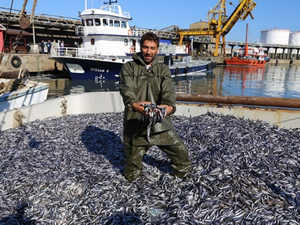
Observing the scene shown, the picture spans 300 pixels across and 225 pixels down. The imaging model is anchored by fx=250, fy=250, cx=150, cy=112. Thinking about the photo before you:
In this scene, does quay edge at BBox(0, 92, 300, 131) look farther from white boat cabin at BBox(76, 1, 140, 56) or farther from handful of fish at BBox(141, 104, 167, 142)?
white boat cabin at BBox(76, 1, 140, 56)

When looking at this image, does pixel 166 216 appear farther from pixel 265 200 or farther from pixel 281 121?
pixel 281 121

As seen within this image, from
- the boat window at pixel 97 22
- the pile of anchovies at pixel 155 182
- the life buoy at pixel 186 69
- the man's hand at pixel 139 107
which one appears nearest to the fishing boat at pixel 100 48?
the boat window at pixel 97 22

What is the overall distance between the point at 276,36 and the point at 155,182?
108m

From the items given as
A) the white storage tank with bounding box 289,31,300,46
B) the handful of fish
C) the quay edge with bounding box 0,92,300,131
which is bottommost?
the quay edge with bounding box 0,92,300,131

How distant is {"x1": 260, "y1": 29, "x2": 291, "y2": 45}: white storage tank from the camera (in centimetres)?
9606

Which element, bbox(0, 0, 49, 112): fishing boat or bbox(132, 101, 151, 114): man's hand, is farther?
bbox(0, 0, 49, 112): fishing boat

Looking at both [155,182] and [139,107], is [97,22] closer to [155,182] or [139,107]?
[155,182]

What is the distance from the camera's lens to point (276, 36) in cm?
9606

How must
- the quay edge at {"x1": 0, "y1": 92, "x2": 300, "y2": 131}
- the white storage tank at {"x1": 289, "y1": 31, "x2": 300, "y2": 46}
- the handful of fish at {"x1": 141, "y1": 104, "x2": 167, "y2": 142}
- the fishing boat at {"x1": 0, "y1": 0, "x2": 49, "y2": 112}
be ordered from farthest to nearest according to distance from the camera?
1. the white storage tank at {"x1": 289, "y1": 31, "x2": 300, "y2": 46}
2. the fishing boat at {"x1": 0, "y1": 0, "x2": 49, "y2": 112}
3. the quay edge at {"x1": 0, "y1": 92, "x2": 300, "y2": 131}
4. the handful of fish at {"x1": 141, "y1": 104, "x2": 167, "y2": 142}

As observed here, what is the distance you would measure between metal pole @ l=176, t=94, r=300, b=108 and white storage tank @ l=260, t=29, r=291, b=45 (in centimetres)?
10301

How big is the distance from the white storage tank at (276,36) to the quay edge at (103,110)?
10340 centimetres

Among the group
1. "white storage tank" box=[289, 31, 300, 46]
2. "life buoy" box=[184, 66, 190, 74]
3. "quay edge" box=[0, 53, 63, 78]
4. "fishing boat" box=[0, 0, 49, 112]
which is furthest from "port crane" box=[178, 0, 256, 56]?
"white storage tank" box=[289, 31, 300, 46]

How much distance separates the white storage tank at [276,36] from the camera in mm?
96062

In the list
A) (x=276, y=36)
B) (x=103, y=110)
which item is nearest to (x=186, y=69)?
(x=103, y=110)
